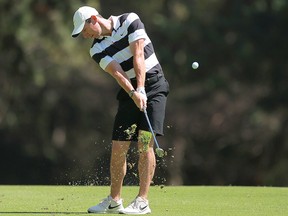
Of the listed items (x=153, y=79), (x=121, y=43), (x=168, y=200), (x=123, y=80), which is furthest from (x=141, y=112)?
(x=168, y=200)

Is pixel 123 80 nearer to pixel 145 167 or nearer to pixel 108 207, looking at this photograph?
pixel 145 167

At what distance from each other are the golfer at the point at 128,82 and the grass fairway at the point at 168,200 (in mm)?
326

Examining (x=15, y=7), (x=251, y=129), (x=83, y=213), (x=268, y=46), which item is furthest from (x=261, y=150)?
(x=83, y=213)

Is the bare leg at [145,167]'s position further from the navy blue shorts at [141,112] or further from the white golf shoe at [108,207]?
the white golf shoe at [108,207]

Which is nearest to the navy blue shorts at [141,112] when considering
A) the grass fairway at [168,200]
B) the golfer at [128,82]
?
the golfer at [128,82]

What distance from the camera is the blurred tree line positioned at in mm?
35406

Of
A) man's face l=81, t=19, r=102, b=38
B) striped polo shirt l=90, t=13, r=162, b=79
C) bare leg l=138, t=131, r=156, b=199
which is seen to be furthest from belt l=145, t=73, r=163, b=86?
man's face l=81, t=19, r=102, b=38

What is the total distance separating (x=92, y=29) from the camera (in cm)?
933

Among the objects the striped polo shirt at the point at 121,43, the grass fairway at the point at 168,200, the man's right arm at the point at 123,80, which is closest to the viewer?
the man's right arm at the point at 123,80

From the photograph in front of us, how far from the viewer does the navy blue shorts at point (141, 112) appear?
959 cm

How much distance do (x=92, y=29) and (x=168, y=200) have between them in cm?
238

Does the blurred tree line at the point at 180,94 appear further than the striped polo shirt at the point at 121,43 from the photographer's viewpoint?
Yes

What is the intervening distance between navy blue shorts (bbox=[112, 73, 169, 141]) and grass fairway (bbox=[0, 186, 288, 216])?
75 centimetres

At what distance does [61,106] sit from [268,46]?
25.0 feet
